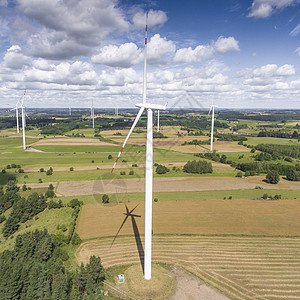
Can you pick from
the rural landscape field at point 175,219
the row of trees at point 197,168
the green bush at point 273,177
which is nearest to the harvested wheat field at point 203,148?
the rural landscape field at point 175,219

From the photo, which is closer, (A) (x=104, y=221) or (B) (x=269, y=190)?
(A) (x=104, y=221)

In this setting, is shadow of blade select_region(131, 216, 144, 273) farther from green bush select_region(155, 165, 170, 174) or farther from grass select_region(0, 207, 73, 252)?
green bush select_region(155, 165, 170, 174)

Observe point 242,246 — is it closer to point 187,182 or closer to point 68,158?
point 187,182

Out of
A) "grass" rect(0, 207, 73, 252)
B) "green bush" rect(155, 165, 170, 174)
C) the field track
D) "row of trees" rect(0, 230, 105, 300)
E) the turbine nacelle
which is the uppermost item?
the turbine nacelle

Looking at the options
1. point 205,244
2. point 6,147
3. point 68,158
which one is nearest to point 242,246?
point 205,244

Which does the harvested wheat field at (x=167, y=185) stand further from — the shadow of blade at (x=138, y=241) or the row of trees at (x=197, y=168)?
the shadow of blade at (x=138, y=241)

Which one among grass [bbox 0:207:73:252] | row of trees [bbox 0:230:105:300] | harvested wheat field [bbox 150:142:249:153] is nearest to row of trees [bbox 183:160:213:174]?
harvested wheat field [bbox 150:142:249:153]
